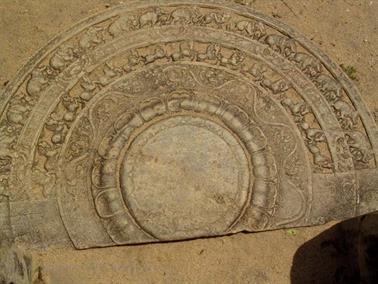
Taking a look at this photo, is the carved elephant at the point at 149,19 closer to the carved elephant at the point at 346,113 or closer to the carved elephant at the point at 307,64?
the carved elephant at the point at 307,64

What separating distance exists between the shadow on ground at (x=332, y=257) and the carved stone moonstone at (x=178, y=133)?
217mm

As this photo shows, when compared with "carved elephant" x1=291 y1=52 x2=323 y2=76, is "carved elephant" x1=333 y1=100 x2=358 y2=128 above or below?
below

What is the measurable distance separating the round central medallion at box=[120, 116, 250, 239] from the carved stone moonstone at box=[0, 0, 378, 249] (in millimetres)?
13

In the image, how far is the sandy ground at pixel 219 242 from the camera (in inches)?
225

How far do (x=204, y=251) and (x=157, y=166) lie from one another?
1.16 metres

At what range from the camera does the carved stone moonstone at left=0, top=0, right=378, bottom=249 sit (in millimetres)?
5781

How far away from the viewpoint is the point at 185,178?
19.4ft

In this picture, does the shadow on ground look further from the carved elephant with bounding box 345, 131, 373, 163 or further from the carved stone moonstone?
the carved elephant with bounding box 345, 131, 373, 163

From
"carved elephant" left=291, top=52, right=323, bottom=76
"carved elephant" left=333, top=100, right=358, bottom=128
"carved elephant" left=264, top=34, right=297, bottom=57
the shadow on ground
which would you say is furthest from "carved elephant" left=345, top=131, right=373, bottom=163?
"carved elephant" left=264, top=34, right=297, bottom=57

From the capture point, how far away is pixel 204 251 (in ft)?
19.2

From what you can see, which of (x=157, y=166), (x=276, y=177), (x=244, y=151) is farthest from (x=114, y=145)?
(x=276, y=177)

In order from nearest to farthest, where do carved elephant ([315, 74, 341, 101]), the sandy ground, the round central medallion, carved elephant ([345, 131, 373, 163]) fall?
1. the sandy ground
2. the round central medallion
3. carved elephant ([345, 131, 373, 163])
4. carved elephant ([315, 74, 341, 101])

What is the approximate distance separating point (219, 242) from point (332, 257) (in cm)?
139

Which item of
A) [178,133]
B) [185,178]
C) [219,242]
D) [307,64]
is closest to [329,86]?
[307,64]
